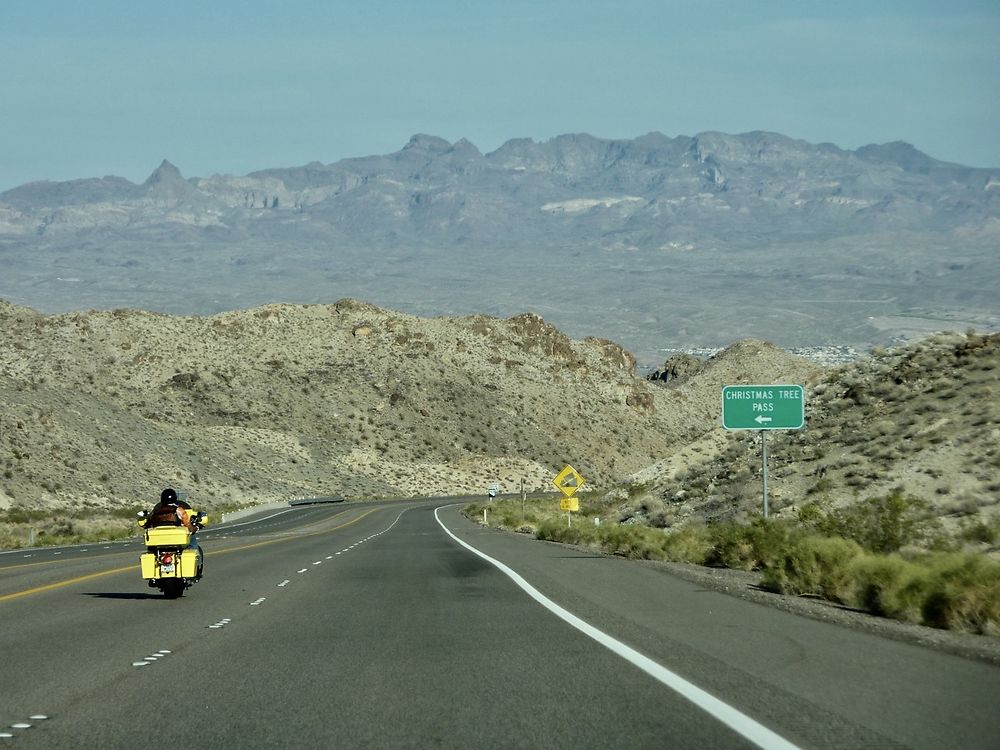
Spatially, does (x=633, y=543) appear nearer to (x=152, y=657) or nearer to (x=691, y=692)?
(x=152, y=657)

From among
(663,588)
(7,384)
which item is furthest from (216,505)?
(663,588)

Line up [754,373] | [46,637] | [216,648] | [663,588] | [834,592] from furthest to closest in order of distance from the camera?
1. [754,373]
2. [663,588]
3. [834,592]
4. [46,637]
5. [216,648]

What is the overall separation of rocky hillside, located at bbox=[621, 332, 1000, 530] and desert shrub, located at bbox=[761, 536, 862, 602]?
9092 millimetres

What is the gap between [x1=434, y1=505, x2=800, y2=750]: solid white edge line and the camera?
27.1ft

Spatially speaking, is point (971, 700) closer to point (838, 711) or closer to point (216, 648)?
point (838, 711)

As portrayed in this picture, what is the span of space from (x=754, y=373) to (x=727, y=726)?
6200 inches

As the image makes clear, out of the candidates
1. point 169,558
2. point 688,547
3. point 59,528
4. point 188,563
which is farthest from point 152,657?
point 59,528

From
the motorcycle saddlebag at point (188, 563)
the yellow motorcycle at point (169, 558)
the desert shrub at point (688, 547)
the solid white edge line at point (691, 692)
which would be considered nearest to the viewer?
the solid white edge line at point (691, 692)

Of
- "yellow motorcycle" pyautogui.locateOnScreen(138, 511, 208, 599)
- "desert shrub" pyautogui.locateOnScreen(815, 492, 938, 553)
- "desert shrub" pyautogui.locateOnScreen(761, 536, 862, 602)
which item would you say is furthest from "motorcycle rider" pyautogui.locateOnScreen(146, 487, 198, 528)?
"desert shrub" pyautogui.locateOnScreen(815, 492, 938, 553)

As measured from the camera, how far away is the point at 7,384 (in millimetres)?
93500

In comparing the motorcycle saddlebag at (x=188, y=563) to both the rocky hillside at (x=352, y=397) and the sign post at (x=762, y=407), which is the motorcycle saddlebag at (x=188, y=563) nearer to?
the sign post at (x=762, y=407)

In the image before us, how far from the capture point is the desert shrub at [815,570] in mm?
18203

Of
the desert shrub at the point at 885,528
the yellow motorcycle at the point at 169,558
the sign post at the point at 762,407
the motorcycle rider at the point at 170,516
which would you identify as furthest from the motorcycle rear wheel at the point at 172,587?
the sign post at the point at 762,407

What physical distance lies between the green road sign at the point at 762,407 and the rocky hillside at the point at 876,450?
3221mm
